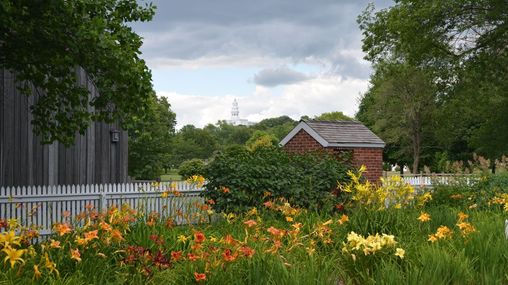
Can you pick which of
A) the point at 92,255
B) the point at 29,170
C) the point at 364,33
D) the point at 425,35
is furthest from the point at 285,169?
the point at 364,33

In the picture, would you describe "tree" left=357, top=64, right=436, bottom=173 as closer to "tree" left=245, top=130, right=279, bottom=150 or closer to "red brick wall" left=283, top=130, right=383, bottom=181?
"tree" left=245, top=130, right=279, bottom=150

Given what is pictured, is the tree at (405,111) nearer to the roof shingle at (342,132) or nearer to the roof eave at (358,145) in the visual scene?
the roof shingle at (342,132)

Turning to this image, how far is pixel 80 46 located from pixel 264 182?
15.3 ft

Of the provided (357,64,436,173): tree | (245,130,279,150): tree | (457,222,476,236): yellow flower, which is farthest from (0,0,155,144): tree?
(357,64,436,173): tree

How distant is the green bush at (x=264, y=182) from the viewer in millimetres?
12133

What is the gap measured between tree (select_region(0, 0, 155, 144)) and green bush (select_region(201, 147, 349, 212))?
2.42m

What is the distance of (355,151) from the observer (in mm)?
Result: 18031

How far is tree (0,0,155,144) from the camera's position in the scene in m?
9.27

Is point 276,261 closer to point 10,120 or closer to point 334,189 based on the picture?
point 334,189

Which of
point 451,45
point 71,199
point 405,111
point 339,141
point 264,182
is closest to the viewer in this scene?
point 264,182

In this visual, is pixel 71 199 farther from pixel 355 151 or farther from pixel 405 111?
pixel 405 111

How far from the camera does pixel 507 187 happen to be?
13398 mm

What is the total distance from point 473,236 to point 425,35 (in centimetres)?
1984

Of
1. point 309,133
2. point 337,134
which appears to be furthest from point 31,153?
point 337,134
